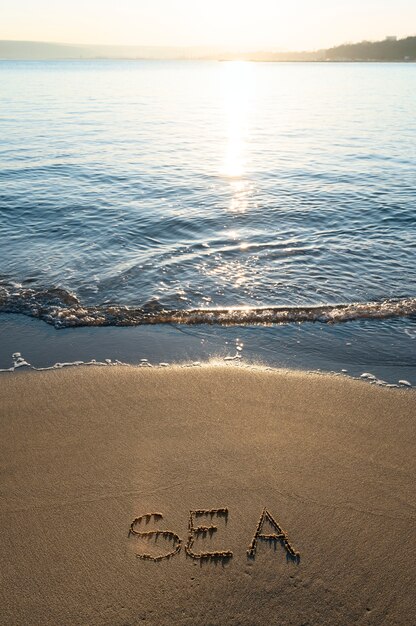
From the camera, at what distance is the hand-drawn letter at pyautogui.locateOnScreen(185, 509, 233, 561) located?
12.9 feet

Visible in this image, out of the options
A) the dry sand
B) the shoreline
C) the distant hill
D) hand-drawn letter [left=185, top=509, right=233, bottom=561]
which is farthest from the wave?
the distant hill

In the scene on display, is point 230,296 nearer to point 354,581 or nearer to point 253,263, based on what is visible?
point 253,263

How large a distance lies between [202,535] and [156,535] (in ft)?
1.20

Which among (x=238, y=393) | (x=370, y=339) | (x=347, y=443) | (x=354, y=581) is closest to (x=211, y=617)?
(x=354, y=581)

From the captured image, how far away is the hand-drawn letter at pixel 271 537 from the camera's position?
154 inches

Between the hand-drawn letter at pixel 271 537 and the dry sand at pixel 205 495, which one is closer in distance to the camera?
the dry sand at pixel 205 495

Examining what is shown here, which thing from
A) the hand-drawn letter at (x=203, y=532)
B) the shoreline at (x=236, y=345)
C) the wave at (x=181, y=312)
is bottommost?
the hand-drawn letter at (x=203, y=532)

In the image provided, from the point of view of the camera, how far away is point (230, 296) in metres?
8.52

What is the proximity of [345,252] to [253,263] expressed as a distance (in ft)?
6.77

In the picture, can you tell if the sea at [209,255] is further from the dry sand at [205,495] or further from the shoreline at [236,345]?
the dry sand at [205,495]

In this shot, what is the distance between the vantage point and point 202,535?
407 cm

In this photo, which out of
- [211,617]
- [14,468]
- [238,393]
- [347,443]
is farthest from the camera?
[238,393]

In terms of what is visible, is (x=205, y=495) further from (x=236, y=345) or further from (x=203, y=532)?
(x=236, y=345)

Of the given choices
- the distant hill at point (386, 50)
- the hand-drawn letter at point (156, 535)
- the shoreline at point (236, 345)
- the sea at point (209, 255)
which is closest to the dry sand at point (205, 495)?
the hand-drawn letter at point (156, 535)
